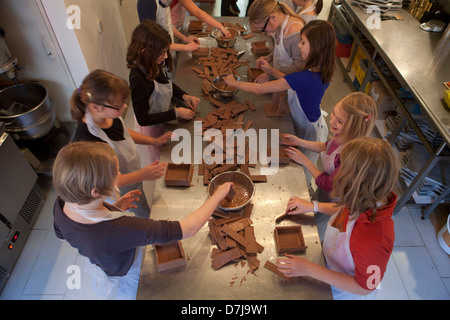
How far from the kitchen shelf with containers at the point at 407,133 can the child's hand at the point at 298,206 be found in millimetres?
1490

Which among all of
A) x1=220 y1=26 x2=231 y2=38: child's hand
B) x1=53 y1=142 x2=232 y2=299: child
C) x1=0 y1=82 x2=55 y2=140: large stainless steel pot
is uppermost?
x1=53 y1=142 x2=232 y2=299: child

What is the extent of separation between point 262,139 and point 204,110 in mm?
606

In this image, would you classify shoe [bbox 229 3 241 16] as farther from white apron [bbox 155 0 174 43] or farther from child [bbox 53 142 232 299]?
child [bbox 53 142 232 299]

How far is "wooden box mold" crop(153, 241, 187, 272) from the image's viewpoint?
1.61 meters

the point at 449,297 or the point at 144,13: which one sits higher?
the point at 144,13

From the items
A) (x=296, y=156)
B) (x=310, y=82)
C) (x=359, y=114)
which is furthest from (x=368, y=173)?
(x=310, y=82)

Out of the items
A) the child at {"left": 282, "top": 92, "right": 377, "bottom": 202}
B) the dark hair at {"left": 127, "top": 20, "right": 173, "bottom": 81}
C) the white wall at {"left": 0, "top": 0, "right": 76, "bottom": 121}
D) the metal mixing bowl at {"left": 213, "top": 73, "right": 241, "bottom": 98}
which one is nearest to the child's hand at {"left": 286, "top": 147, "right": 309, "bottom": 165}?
the child at {"left": 282, "top": 92, "right": 377, "bottom": 202}

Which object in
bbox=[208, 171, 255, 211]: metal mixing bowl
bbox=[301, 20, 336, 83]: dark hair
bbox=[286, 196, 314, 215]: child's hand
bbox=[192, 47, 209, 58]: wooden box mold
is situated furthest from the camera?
bbox=[192, 47, 209, 58]: wooden box mold

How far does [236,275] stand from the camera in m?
1.63

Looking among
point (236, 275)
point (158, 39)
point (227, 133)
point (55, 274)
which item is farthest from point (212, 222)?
point (55, 274)

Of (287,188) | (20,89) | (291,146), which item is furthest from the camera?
(20,89)

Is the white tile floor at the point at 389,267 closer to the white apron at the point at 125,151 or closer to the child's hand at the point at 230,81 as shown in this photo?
the white apron at the point at 125,151

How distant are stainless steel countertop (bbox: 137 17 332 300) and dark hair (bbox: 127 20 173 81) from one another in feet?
2.10

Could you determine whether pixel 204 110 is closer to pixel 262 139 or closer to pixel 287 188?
pixel 262 139
